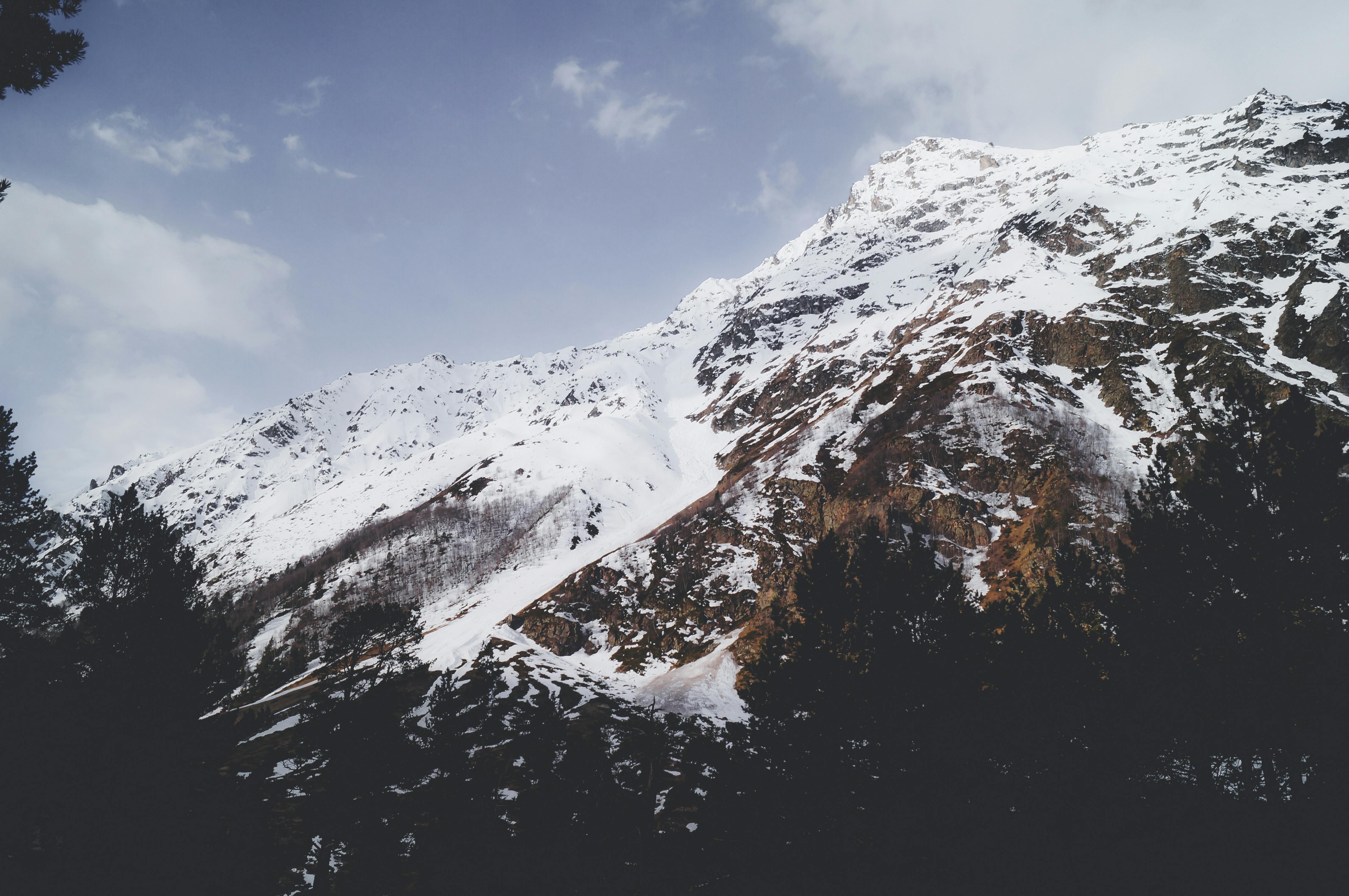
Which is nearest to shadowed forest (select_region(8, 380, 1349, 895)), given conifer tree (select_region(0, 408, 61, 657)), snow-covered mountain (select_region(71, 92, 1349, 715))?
conifer tree (select_region(0, 408, 61, 657))

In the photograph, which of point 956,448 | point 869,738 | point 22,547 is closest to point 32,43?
point 22,547

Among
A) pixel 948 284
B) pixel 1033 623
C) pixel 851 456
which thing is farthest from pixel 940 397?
pixel 948 284

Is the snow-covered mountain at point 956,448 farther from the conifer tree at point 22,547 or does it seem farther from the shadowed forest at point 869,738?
the conifer tree at point 22,547

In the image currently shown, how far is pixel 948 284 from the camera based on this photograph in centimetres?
17938

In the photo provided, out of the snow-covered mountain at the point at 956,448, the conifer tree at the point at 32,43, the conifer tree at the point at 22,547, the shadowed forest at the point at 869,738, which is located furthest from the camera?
the snow-covered mountain at the point at 956,448

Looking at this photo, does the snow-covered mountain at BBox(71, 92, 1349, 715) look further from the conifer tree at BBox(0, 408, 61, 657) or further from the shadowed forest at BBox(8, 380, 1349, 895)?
the conifer tree at BBox(0, 408, 61, 657)

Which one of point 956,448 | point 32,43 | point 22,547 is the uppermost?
point 956,448

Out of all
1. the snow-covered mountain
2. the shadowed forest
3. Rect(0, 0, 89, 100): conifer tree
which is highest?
the snow-covered mountain

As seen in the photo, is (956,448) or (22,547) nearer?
(22,547)

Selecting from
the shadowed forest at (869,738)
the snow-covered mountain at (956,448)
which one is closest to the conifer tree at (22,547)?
the shadowed forest at (869,738)

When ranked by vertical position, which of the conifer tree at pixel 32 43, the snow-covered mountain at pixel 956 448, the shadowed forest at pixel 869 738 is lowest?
the shadowed forest at pixel 869 738

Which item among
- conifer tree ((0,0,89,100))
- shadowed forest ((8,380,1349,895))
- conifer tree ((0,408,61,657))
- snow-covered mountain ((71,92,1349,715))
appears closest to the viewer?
conifer tree ((0,0,89,100))

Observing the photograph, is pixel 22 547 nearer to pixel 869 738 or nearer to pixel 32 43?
pixel 32 43

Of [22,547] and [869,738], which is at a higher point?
[22,547]
